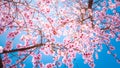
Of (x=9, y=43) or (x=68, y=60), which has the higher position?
(x=9, y=43)

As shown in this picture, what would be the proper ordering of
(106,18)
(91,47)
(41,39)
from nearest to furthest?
1. (41,39)
2. (91,47)
3. (106,18)

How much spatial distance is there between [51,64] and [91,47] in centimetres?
367

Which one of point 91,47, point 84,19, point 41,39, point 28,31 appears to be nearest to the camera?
point 41,39

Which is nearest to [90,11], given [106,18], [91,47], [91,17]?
[91,17]

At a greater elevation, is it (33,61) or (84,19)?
(84,19)

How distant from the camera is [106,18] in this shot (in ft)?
46.1

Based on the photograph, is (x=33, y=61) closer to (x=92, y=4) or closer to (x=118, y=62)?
(x=92, y=4)

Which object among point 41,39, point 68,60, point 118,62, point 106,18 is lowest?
point 118,62

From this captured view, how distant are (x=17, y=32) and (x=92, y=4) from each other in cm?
415

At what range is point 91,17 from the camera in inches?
436

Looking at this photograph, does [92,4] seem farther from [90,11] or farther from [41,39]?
[41,39]

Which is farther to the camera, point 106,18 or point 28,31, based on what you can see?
point 106,18

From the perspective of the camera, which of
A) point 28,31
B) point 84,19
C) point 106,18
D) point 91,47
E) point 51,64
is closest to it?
point 28,31

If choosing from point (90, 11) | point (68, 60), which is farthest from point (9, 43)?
point (90, 11)
